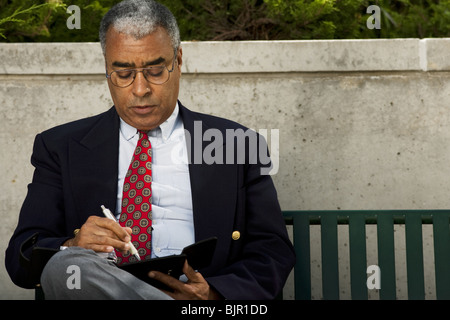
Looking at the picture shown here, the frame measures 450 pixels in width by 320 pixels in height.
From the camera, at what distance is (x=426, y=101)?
14.9 ft

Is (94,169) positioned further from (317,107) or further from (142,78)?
(317,107)

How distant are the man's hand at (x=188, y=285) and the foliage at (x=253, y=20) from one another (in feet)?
8.75

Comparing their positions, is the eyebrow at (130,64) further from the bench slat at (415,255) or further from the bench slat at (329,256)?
the bench slat at (415,255)

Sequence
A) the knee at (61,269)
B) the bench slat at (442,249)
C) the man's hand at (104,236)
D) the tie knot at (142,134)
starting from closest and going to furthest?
the knee at (61,269)
the man's hand at (104,236)
the tie knot at (142,134)
the bench slat at (442,249)

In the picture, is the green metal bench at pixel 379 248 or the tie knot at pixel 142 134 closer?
the tie knot at pixel 142 134

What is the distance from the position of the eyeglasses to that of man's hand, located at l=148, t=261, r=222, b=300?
90cm

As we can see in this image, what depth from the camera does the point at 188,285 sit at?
3.27 m

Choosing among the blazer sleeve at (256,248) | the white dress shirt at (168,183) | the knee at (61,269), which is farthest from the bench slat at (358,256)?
the knee at (61,269)

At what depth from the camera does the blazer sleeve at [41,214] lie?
3520 millimetres

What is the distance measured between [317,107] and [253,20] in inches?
54.1

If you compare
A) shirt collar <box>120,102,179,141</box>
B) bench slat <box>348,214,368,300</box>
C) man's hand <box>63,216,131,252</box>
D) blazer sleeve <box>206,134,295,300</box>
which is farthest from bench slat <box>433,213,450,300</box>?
man's hand <box>63,216,131,252</box>

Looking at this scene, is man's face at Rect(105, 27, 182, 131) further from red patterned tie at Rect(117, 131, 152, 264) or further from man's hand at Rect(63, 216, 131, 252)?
man's hand at Rect(63, 216, 131, 252)
